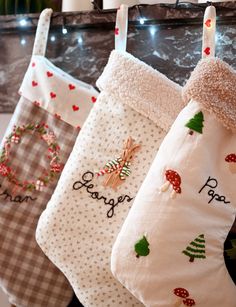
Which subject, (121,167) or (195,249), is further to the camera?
(121,167)

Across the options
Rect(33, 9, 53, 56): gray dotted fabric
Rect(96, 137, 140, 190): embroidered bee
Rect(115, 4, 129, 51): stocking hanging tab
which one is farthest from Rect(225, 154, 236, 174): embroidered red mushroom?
Rect(33, 9, 53, 56): gray dotted fabric

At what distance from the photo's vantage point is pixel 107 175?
1.00m

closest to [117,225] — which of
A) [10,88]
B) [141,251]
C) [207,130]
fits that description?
[141,251]

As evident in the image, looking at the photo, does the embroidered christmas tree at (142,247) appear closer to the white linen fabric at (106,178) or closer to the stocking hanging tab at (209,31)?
the white linen fabric at (106,178)

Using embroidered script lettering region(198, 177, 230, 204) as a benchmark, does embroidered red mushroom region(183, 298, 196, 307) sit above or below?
below

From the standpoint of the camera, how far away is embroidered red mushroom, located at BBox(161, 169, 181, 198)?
852 millimetres

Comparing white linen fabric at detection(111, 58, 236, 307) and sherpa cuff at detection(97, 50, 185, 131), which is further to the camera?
sherpa cuff at detection(97, 50, 185, 131)

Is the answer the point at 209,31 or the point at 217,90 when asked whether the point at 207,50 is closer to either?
the point at 209,31

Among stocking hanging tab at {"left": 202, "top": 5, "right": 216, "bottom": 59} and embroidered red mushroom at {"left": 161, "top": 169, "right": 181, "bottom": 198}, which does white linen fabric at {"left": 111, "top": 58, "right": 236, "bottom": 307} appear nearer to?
embroidered red mushroom at {"left": 161, "top": 169, "right": 181, "bottom": 198}

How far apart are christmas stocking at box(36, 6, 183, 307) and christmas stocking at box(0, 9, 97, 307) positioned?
0.37 feet

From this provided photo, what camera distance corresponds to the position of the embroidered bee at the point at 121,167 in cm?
98

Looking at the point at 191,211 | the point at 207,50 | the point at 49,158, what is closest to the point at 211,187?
the point at 191,211

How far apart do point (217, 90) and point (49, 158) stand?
48cm

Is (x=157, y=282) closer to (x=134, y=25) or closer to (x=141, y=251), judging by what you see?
(x=141, y=251)
